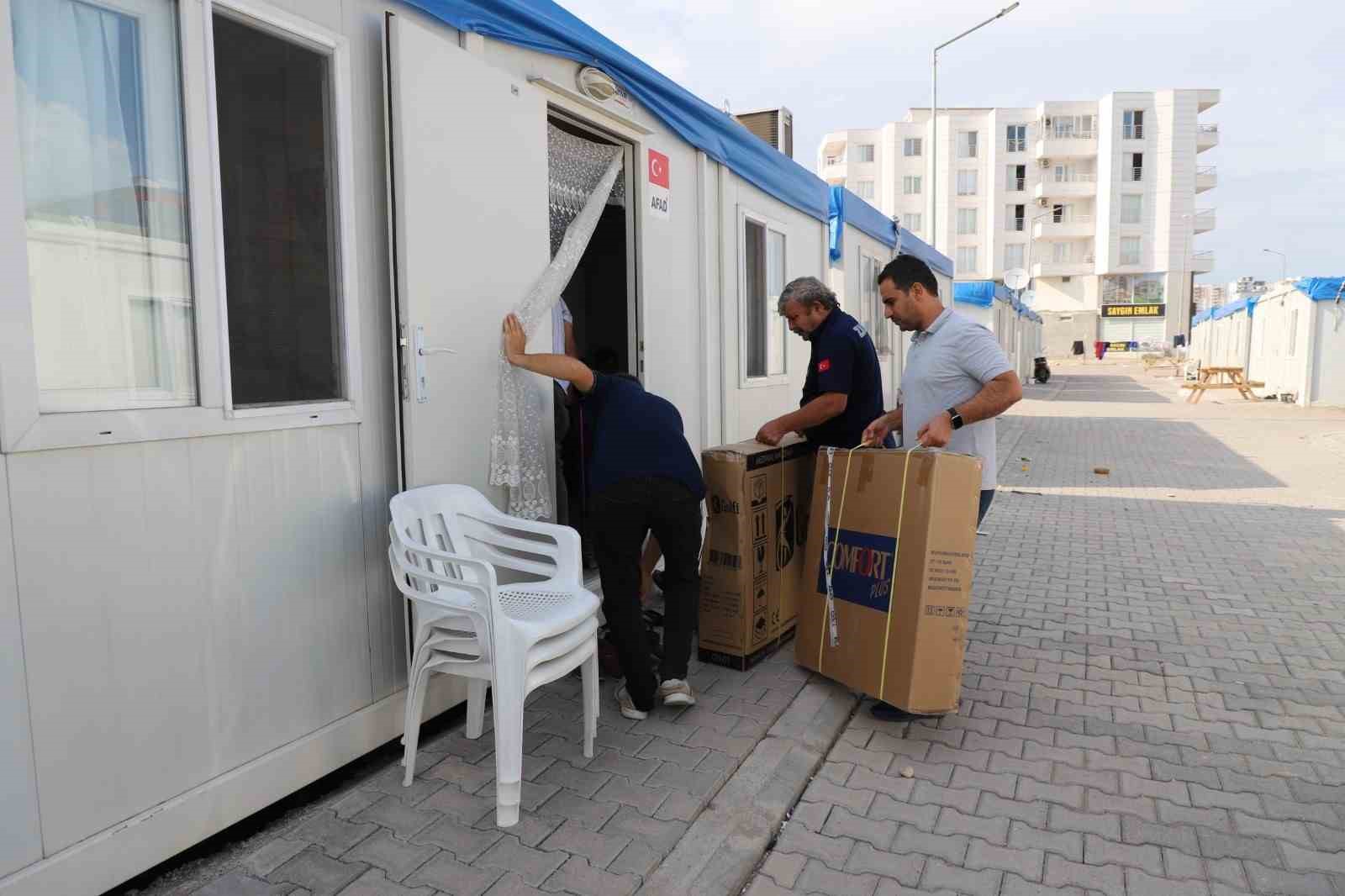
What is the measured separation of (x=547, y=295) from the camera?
3758 millimetres

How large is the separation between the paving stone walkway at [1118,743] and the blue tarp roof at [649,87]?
306cm

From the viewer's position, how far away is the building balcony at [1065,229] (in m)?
56.5

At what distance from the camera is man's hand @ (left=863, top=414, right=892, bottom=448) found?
3.62 m

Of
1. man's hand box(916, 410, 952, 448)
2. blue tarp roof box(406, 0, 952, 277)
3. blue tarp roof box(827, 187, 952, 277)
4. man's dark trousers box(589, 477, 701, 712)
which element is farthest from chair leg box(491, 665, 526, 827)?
blue tarp roof box(827, 187, 952, 277)

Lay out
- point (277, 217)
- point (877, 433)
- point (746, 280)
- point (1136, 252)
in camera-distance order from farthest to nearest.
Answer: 1. point (1136, 252)
2. point (746, 280)
3. point (877, 433)
4. point (277, 217)

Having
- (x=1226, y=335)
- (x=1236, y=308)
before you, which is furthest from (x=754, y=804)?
(x=1226, y=335)

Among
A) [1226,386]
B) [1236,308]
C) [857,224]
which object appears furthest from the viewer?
[1236,308]

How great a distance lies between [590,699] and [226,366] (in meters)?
1.58

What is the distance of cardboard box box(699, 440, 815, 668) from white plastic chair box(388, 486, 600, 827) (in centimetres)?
90

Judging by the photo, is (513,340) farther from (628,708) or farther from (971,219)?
(971,219)

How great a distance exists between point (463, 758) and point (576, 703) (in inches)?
23.9

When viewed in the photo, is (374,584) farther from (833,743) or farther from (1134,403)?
(1134,403)

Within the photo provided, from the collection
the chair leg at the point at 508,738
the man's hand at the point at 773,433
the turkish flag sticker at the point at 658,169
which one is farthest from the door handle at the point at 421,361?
the turkish flag sticker at the point at 658,169

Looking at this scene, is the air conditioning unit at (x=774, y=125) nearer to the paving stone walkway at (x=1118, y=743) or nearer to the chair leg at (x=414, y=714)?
the paving stone walkway at (x=1118, y=743)
